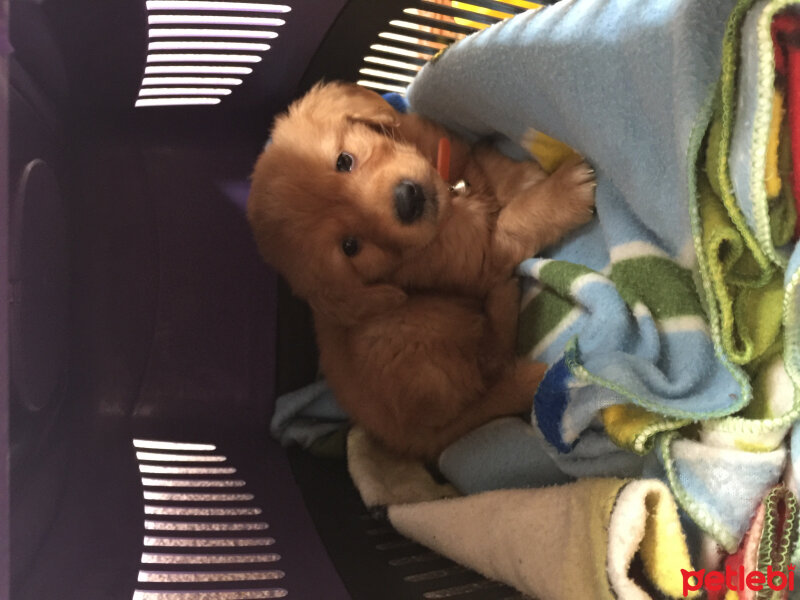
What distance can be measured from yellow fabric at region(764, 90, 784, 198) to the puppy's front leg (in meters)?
0.38

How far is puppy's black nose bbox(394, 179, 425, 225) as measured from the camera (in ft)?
3.36

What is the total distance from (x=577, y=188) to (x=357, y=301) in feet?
1.22

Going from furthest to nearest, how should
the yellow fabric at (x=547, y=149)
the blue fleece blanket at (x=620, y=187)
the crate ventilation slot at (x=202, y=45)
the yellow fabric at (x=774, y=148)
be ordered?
1. the crate ventilation slot at (x=202, y=45)
2. the yellow fabric at (x=547, y=149)
3. the blue fleece blanket at (x=620, y=187)
4. the yellow fabric at (x=774, y=148)

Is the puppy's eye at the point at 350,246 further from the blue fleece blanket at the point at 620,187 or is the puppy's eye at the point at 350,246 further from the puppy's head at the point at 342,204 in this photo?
the blue fleece blanket at the point at 620,187

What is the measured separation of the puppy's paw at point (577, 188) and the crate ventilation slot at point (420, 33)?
378 millimetres

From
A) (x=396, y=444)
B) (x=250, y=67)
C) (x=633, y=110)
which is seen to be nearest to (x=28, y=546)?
(x=396, y=444)

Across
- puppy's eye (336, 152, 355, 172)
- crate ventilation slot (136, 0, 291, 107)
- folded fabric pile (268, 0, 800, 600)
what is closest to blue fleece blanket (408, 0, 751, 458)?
folded fabric pile (268, 0, 800, 600)

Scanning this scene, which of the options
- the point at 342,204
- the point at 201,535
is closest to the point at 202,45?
the point at 342,204

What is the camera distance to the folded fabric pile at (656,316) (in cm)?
71

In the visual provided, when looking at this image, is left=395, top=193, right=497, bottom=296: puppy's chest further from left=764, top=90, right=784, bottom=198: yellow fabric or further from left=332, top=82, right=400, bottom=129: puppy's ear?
left=764, top=90, right=784, bottom=198: yellow fabric

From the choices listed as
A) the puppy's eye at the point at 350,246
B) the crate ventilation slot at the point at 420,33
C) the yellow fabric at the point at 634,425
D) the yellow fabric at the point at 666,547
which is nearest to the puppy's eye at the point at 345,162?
the puppy's eye at the point at 350,246

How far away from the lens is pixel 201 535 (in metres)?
1.11

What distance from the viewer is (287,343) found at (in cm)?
156

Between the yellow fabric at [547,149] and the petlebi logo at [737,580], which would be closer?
the petlebi logo at [737,580]
